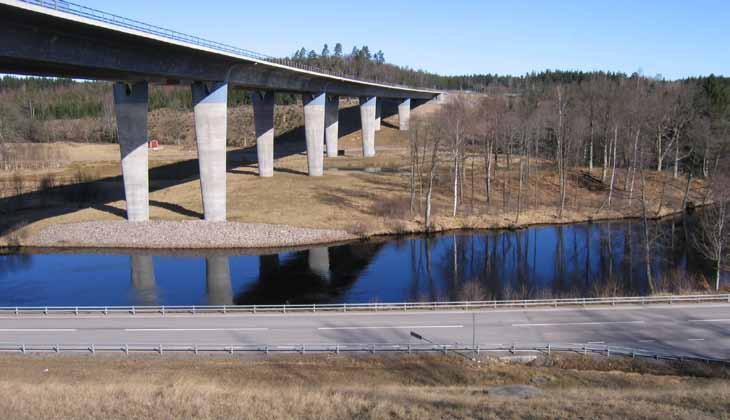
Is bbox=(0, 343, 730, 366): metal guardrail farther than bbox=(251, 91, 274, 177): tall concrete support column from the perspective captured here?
No

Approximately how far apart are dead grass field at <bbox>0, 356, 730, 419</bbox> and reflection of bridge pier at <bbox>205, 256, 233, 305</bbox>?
12.6m

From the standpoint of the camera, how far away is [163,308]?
31188 mm

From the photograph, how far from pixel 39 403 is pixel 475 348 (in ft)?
52.9

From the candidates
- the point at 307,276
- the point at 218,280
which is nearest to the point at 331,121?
the point at 307,276

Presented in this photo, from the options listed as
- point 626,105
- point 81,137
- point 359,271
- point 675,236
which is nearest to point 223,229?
point 359,271

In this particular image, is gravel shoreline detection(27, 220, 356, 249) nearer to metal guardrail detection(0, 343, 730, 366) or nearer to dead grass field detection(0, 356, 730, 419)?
metal guardrail detection(0, 343, 730, 366)

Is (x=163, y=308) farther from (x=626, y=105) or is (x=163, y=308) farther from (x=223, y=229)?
(x=626, y=105)

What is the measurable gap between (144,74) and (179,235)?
1390 cm

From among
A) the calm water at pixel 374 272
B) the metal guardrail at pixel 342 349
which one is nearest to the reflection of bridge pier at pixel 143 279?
the calm water at pixel 374 272

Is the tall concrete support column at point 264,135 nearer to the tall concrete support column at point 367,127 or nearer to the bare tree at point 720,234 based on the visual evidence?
the tall concrete support column at point 367,127

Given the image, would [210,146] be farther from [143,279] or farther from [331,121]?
[331,121]

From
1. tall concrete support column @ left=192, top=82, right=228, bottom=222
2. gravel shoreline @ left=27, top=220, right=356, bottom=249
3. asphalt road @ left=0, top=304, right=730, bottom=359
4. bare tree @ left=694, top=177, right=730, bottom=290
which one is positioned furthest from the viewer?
tall concrete support column @ left=192, top=82, right=228, bottom=222

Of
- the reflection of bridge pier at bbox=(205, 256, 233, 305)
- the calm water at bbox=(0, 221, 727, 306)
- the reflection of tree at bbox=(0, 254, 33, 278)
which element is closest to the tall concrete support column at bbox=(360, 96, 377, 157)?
the calm water at bbox=(0, 221, 727, 306)

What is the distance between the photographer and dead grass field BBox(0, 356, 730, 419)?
63.2 ft
